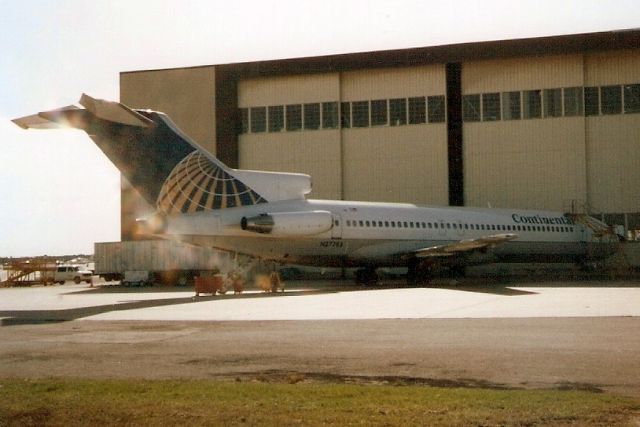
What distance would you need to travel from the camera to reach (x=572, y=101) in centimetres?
4384

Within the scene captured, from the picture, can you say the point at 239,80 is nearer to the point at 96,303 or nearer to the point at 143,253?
the point at 143,253

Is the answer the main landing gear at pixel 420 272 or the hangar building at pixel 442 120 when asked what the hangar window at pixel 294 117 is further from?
the main landing gear at pixel 420 272

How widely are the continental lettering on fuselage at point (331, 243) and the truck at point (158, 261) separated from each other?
10500mm

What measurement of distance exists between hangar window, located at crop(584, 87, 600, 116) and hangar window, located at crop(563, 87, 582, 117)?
35 centimetres

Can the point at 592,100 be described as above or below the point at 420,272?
above

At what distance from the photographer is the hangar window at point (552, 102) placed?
43.9m

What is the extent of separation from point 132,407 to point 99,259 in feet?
124

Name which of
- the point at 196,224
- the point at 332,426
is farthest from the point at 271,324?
the point at 196,224

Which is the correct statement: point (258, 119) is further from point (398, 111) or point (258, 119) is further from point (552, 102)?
point (552, 102)

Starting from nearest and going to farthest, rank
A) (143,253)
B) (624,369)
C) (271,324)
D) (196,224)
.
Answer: (624,369) < (271,324) < (196,224) < (143,253)

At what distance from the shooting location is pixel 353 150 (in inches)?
1821

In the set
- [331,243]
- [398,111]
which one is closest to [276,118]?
[398,111]

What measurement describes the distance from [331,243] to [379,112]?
47.8 ft

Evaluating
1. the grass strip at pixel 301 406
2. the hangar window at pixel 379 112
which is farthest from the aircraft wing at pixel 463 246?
the grass strip at pixel 301 406
